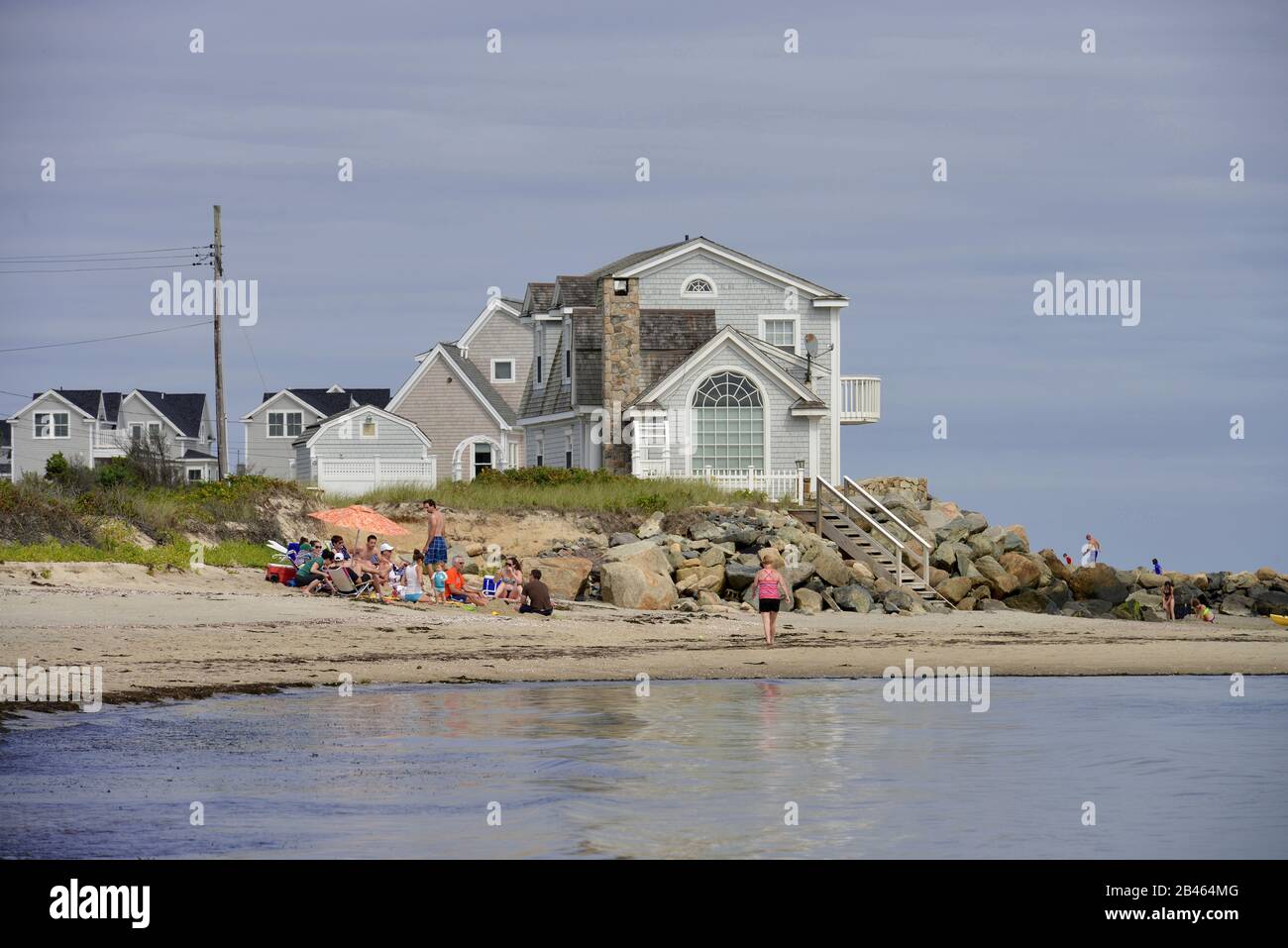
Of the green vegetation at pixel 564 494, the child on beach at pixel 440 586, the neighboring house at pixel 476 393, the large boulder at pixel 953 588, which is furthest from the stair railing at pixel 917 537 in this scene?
the neighboring house at pixel 476 393

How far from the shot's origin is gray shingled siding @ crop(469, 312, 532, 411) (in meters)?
57.0

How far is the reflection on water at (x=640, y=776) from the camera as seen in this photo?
12.5 meters

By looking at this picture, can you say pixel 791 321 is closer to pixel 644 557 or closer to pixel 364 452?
pixel 644 557

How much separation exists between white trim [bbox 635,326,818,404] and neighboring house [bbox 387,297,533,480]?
44.8 feet

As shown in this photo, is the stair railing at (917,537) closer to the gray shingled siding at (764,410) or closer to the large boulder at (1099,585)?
the gray shingled siding at (764,410)

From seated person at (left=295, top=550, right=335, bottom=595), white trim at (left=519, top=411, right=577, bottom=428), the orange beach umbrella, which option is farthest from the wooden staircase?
seated person at (left=295, top=550, right=335, bottom=595)

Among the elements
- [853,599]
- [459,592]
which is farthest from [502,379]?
[459,592]

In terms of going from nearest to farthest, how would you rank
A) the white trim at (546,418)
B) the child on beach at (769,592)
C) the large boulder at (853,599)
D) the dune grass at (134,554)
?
the child on beach at (769,592), the dune grass at (134,554), the large boulder at (853,599), the white trim at (546,418)

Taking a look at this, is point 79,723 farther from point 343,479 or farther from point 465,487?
point 343,479

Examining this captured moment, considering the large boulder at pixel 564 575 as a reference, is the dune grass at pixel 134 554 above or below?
above

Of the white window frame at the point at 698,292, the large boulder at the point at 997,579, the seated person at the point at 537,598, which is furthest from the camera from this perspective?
the white window frame at the point at 698,292

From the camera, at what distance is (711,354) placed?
136ft

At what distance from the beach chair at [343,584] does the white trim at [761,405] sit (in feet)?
45.7
